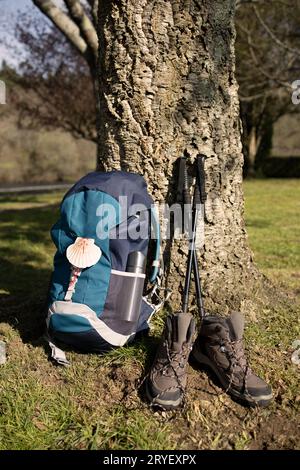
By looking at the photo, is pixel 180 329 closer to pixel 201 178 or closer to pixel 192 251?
pixel 192 251

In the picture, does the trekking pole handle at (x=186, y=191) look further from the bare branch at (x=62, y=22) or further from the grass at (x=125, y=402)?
the bare branch at (x=62, y=22)

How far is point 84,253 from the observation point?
2.51 metres

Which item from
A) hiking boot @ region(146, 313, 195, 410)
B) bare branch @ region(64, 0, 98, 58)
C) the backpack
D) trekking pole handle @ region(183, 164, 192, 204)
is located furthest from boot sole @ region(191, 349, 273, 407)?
bare branch @ region(64, 0, 98, 58)

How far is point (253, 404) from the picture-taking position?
233 centimetres

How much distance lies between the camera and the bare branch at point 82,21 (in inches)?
266

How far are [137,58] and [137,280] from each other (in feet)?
4.19

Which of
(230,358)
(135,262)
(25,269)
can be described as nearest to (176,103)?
(135,262)

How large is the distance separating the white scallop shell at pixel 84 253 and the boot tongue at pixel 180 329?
1.63 ft

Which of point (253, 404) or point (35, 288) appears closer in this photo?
point (253, 404)

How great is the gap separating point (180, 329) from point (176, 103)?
1.32m

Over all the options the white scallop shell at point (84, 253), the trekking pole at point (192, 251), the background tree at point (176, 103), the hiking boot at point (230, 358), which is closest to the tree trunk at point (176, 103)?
the background tree at point (176, 103)

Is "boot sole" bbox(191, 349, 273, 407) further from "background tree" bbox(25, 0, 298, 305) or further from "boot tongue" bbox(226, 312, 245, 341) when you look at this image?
"background tree" bbox(25, 0, 298, 305)
